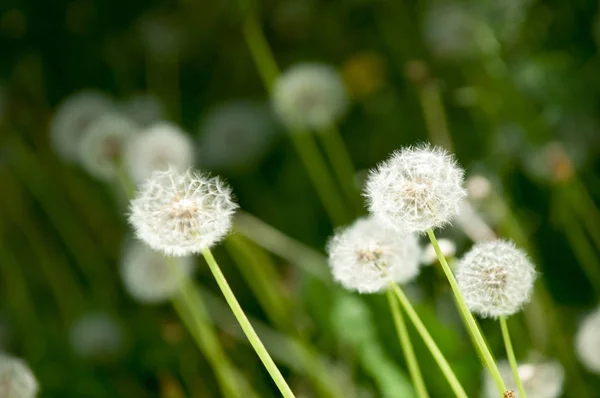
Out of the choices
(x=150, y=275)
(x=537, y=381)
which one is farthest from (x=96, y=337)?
(x=537, y=381)

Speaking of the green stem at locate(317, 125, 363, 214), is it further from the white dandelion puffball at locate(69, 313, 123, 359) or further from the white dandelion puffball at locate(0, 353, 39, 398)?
the white dandelion puffball at locate(0, 353, 39, 398)

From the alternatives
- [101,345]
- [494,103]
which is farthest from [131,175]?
[494,103]

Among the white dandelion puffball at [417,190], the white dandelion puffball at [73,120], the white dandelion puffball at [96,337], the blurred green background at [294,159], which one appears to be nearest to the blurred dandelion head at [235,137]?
the blurred green background at [294,159]

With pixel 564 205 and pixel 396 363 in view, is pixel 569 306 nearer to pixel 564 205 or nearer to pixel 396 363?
pixel 564 205

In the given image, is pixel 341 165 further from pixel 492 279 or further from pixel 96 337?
pixel 492 279

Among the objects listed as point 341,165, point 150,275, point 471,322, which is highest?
point 341,165

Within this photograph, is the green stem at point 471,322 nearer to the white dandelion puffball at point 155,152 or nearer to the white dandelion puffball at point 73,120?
the white dandelion puffball at point 155,152
